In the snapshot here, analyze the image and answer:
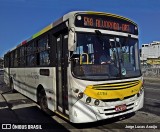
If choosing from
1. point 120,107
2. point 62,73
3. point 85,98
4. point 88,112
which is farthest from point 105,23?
point 88,112

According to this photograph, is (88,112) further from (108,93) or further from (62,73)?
(62,73)

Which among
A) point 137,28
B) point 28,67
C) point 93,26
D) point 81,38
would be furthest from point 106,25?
point 28,67

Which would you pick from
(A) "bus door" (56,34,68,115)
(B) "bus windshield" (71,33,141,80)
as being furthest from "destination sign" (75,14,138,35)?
(A) "bus door" (56,34,68,115)

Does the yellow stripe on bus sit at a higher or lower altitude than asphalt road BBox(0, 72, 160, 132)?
higher

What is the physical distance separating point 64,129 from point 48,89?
1.63 m

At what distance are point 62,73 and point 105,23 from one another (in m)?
1.79

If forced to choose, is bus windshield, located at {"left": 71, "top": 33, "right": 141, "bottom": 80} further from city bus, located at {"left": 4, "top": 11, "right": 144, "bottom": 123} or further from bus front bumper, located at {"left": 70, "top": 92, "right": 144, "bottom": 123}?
bus front bumper, located at {"left": 70, "top": 92, "right": 144, "bottom": 123}

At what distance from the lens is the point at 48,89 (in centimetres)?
803

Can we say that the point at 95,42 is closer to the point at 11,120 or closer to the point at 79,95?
the point at 79,95

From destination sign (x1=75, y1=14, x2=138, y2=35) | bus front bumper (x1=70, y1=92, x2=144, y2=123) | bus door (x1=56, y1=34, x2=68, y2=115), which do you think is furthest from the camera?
bus door (x1=56, y1=34, x2=68, y2=115)

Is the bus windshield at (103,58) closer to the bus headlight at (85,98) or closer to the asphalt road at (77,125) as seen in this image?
the bus headlight at (85,98)

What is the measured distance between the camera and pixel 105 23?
271 inches

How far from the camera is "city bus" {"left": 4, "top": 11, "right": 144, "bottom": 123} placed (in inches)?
244

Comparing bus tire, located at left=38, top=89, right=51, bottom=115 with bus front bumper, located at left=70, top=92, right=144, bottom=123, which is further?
bus tire, located at left=38, top=89, right=51, bottom=115
